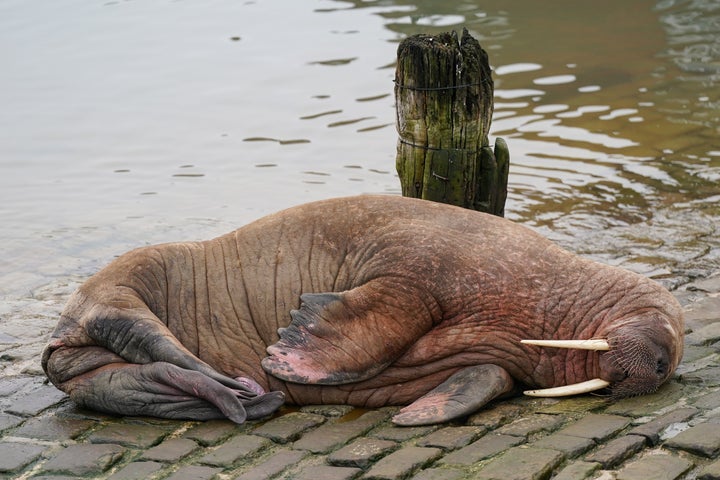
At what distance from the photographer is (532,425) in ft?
16.6

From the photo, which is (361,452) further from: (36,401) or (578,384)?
(36,401)

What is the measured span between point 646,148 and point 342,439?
733cm

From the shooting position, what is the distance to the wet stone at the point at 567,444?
4.67 meters

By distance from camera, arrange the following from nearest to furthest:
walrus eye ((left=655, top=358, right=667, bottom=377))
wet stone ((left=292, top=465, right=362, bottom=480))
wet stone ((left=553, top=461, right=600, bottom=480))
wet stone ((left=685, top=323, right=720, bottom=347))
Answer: wet stone ((left=553, top=461, right=600, bottom=480))
wet stone ((left=292, top=465, right=362, bottom=480))
walrus eye ((left=655, top=358, right=667, bottom=377))
wet stone ((left=685, top=323, right=720, bottom=347))

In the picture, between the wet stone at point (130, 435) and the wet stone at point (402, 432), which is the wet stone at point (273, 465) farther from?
the wet stone at point (130, 435)

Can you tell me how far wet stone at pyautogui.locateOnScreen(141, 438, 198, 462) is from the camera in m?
4.98

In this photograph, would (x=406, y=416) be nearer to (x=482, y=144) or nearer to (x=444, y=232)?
(x=444, y=232)

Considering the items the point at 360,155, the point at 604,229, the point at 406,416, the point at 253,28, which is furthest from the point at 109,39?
the point at 406,416

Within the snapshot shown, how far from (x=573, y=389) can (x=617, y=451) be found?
0.84 m

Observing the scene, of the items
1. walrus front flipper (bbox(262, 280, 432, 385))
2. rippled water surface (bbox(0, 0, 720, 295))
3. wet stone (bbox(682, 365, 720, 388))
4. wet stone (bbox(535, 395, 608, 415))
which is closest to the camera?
wet stone (bbox(535, 395, 608, 415))

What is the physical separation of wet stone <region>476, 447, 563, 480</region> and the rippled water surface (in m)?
3.36

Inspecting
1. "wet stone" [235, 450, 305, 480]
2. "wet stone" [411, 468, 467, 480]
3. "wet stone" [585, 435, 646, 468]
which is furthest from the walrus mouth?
"wet stone" [235, 450, 305, 480]

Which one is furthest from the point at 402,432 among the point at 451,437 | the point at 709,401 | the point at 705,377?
the point at 705,377

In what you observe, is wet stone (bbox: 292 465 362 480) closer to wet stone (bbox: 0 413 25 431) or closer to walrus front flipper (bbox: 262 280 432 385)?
walrus front flipper (bbox: 262 280 432 385)
